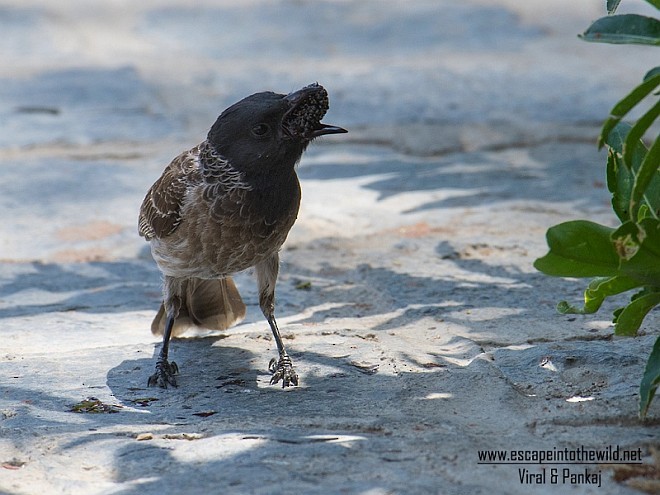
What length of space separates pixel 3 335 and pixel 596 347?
2.60 m

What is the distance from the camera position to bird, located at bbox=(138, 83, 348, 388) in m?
4.24

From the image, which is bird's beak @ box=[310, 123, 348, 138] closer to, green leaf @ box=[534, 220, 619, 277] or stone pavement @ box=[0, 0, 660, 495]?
stone pavement @ box=[0, 0, 660, 495]

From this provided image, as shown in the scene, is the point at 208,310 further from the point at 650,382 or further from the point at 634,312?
the point at 650,382

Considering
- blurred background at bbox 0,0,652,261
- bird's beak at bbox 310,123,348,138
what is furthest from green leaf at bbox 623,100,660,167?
blurred background at bbox 0,0,652,261

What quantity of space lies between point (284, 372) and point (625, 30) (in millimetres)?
1937

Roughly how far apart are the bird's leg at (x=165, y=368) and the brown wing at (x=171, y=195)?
426mm

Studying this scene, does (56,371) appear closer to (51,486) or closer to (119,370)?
(119,370)

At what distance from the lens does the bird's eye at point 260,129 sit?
427cm

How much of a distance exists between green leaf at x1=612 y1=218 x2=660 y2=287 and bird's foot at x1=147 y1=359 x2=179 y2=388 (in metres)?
1.87

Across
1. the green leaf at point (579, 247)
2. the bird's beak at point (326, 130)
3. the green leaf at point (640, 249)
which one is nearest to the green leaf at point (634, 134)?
the green leaf at point (640, 249)

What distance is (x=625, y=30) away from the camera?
2.72m

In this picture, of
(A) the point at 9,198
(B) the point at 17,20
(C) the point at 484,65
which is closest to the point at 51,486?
(A) the point at 9,198

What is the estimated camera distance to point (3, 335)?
14.6 ft

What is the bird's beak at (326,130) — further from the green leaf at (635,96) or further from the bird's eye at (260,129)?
the green leaf at (635,96)
